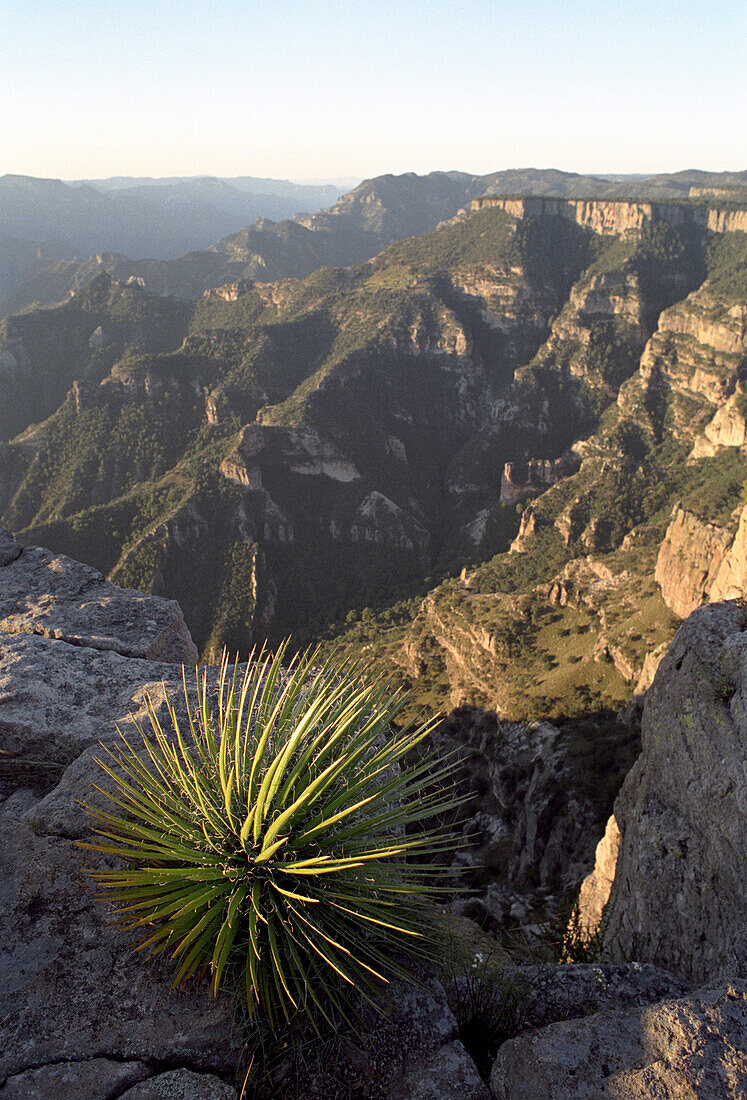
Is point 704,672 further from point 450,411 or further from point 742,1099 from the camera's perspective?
point 450,411

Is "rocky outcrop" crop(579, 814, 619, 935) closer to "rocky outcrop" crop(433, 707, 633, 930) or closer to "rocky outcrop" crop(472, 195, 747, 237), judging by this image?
"rocky outcrop" crop(433, 707, 633, 930)

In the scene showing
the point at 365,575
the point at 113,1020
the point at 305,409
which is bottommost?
the point at 365,575

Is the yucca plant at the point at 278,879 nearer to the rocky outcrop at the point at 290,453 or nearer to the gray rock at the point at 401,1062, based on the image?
the gray rock at the point at 401,1062

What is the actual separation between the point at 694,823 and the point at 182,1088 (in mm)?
5221

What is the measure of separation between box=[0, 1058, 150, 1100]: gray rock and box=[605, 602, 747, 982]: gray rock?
12.3ft

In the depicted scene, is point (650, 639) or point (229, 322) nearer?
point (650, 639)

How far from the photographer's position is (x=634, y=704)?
24438mm

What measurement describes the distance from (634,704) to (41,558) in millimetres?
23100

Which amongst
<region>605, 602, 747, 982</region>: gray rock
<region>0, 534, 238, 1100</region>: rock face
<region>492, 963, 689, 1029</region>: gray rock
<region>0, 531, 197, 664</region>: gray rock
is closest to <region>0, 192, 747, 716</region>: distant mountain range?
<region>605, 602, 747, 982</region>: gray rock

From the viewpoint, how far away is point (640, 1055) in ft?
9.92

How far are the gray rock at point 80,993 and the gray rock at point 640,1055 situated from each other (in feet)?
5.24

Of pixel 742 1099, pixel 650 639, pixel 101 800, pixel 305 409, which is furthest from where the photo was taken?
pixel 305 409

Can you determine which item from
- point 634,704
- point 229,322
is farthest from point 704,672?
point 229,322

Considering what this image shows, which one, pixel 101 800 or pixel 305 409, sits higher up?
pixel 101 800
